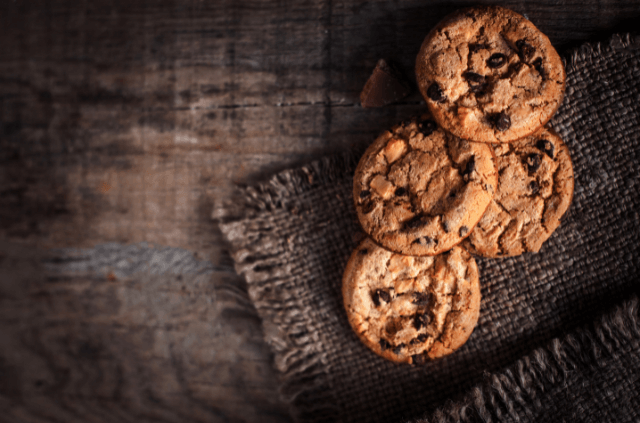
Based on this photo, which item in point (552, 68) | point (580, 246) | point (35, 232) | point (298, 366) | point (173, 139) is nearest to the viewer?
point (552, 68)

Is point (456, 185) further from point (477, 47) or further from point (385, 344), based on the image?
point (385, 344)

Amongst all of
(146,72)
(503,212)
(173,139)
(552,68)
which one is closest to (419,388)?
(503,212)

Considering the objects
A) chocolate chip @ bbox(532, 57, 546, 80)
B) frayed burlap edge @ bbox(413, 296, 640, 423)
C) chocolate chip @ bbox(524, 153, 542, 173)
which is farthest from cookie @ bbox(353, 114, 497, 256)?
frayed burlap edge @ bbox(413, 296, 640, 423)

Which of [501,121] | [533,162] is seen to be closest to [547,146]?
[533,162]

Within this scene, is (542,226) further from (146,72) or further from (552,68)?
(146,72)

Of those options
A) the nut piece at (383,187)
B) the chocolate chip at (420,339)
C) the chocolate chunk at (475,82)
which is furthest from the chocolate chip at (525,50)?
the chocolate chip at (420,339)

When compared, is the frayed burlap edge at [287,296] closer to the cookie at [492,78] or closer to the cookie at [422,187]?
the cookie at [422,187]

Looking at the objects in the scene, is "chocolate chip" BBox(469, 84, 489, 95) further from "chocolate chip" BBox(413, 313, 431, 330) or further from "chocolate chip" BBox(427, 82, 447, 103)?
"chocolate chip" BBox(413, 313, 431, 330)
